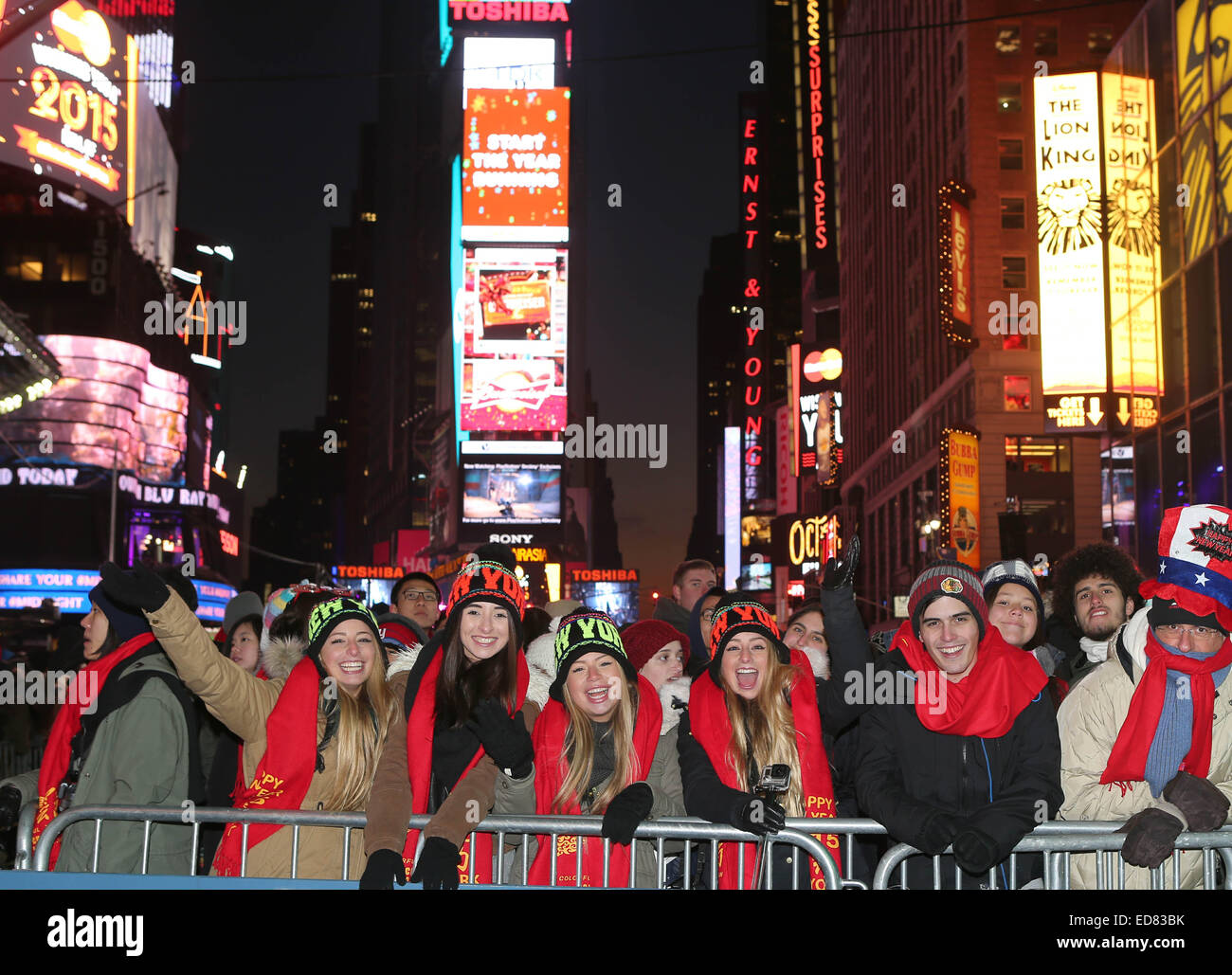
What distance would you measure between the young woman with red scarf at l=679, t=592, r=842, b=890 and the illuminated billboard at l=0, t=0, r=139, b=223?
170 feet

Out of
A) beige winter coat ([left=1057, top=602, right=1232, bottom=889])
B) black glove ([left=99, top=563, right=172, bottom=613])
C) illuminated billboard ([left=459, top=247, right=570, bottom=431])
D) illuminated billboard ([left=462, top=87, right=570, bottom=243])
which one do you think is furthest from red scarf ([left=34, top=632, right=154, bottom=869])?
illuminated billboard ([left=462, top=87, right=570, bottom=243])

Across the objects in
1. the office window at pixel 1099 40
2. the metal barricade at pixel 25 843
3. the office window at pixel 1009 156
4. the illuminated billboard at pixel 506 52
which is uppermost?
the illuminated billboard at pixel 506 52

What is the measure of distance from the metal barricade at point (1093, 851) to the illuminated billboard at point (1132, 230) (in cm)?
→ 2318

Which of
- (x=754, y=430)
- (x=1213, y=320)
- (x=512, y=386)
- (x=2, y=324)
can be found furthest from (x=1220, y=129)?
(x=754, y=430)

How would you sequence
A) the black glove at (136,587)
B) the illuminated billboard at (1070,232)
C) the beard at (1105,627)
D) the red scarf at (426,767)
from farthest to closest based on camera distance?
the illuminated billboard at (1070,232), the beard at (1105,627), the red scarf at (426,767), the black glove at (136,587)

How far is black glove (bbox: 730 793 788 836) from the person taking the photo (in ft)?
14.8

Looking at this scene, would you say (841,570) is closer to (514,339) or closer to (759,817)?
(759,817)

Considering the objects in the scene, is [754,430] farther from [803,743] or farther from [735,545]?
[803,743]

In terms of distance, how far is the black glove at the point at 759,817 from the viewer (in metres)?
4.52

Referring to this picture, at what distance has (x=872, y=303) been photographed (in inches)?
3022

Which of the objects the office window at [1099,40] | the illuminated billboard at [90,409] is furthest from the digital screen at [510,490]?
the office window at [1099,40]

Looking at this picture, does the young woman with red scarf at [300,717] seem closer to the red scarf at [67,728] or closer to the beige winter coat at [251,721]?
the beige winter coat at [251,721]
